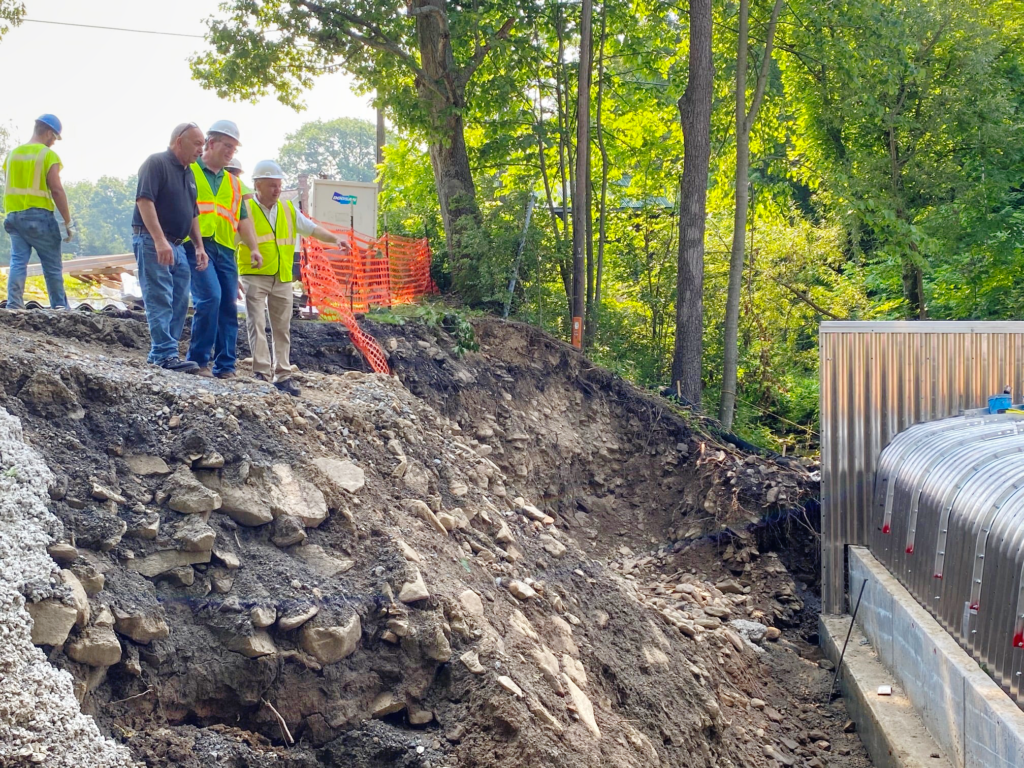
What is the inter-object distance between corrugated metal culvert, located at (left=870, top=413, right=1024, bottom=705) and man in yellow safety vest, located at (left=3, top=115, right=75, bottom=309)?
7.54 m

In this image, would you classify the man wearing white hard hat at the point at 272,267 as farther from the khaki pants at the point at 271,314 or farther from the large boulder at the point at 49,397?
the large boulder at the point at 49,397

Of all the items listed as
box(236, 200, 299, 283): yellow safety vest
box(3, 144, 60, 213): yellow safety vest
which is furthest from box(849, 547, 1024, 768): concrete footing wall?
box(3, 144, 60, 213): yellow safety vest

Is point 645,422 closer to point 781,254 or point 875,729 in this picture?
point 875,729

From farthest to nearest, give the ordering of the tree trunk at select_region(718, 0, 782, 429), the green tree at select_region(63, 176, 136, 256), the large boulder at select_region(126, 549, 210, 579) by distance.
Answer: the green tree at select_region(63, 176, 136, 256), the tree trunk at select_region(718, 0, 782, 429), the large boulder at select_region(126, 549, 210, 579)

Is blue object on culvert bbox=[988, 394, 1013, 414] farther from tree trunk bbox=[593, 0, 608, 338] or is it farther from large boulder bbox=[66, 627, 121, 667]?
large boulder bbox=[66, 627, 121, 667]

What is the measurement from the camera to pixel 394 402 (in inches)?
298

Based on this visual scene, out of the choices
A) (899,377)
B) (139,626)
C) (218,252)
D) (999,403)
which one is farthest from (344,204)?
(139,626)

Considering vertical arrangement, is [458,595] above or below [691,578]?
above

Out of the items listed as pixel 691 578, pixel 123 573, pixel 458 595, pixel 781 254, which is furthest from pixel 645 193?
pixel 123 573

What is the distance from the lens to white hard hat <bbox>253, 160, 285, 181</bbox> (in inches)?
284

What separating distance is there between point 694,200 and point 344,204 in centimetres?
574

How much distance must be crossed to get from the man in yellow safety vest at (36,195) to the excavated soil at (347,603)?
84 centimetres

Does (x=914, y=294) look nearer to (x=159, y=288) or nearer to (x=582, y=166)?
(x=582, y=166)

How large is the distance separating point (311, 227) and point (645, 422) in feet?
18.8
